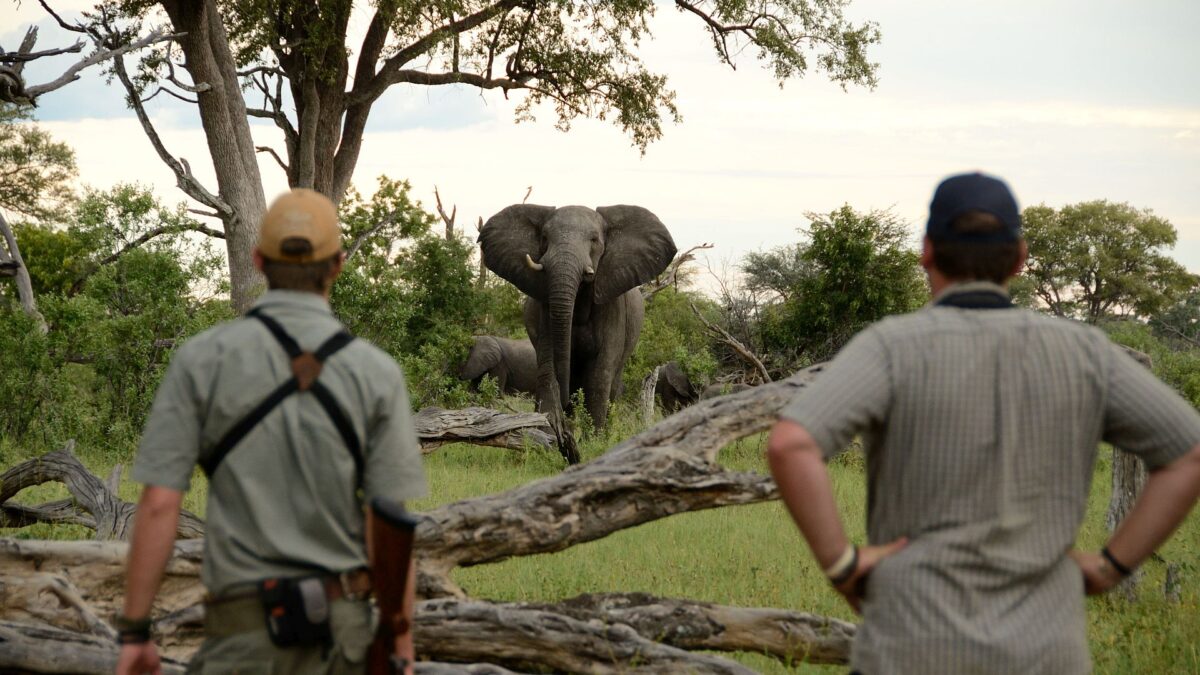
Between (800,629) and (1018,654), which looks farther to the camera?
(800,629)

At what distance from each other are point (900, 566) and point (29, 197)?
4388cm

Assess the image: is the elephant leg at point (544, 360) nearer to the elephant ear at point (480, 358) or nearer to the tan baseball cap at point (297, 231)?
the elephant ear at point (480, 358)

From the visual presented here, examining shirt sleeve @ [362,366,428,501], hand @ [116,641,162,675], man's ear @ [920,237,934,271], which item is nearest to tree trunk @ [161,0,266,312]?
hand @ [116,641,162,675]

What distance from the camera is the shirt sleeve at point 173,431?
2975mm

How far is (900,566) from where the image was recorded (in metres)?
2.70

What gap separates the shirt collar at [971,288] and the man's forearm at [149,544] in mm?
1889

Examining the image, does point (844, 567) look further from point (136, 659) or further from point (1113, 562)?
point (136, 659)

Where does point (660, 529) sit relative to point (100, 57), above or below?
below

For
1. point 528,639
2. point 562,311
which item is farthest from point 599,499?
point 562,311

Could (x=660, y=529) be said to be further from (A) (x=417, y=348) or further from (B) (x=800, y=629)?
(A) (x=417, y=348)

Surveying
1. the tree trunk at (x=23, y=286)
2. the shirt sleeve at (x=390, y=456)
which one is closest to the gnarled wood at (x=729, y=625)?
the shirt sleeve at (x=390, y=456)

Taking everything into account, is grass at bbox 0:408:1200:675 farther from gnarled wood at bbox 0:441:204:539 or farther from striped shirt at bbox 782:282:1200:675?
striped shirt at bbox 782:282:1200:675

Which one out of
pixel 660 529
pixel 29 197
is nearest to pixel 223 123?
pixel 660 529

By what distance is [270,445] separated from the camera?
2.99 metres
